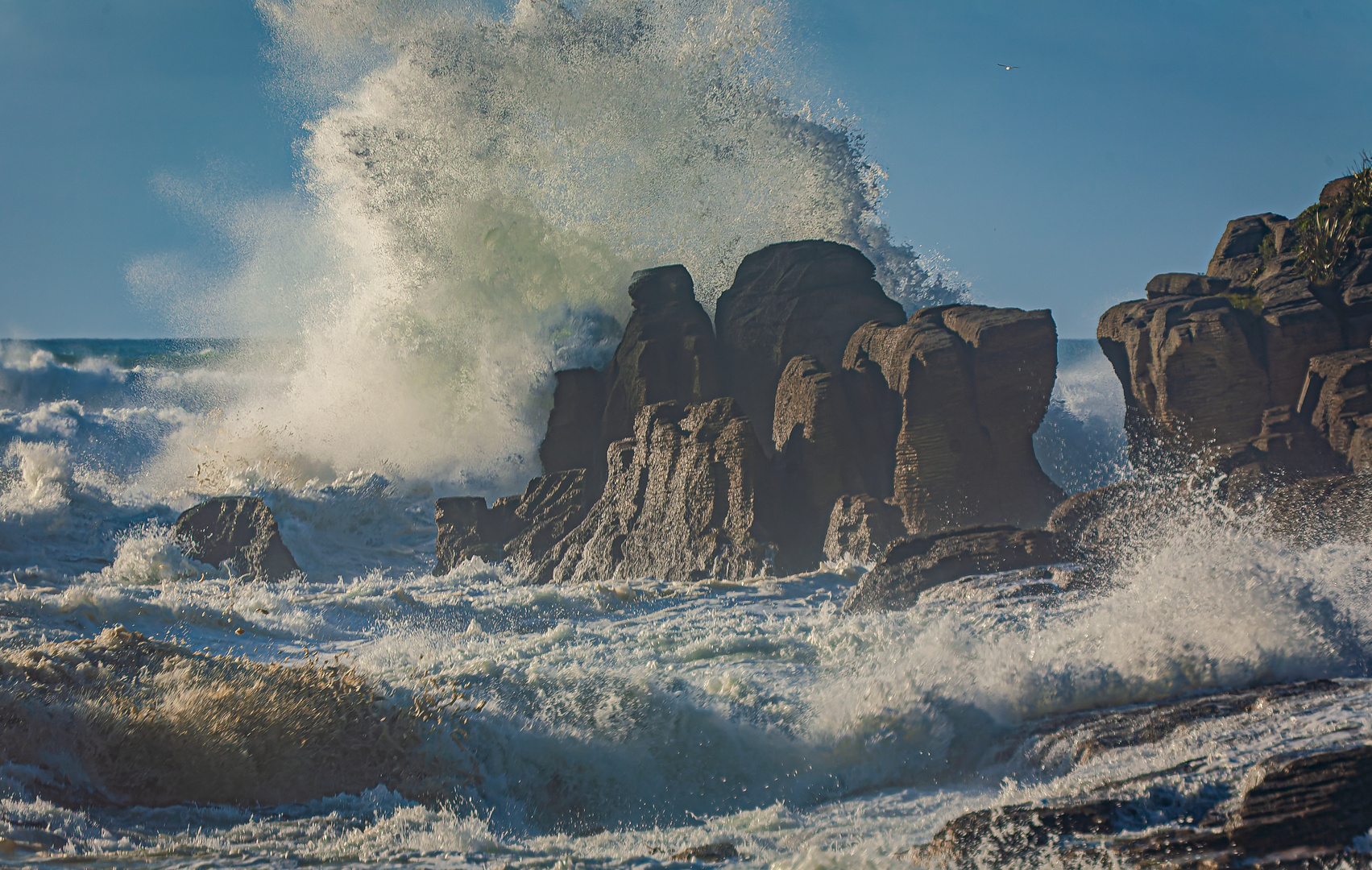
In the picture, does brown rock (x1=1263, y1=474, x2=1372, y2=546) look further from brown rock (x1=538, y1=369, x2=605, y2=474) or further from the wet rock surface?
brown rock (x1=538, y1=369, x2=605, y2=474)

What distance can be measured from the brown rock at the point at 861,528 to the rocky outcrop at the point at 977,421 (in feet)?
1.23

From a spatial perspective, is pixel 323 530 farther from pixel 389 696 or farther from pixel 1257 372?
pixel 1257 372

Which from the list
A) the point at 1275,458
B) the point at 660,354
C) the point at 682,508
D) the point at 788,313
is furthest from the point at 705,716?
the point at 660,354

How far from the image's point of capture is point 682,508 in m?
19.0

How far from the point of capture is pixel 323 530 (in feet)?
82.3

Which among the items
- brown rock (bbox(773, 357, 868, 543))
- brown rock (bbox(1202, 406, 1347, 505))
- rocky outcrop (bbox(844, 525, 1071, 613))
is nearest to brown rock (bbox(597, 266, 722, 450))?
brown rock (bbox(773, 357, 868, 543))

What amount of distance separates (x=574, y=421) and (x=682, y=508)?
6.40m

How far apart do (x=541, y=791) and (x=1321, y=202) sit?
60.5 ft

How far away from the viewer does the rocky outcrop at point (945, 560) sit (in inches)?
522

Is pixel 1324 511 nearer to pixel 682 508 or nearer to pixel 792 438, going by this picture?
pixel 792 438

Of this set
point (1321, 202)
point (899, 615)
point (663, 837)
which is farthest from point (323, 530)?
point (1321, 202)

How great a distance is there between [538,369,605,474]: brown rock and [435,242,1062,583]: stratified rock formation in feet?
3.58

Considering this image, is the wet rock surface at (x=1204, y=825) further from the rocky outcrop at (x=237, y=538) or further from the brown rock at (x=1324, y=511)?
the rocky outcrop at (x=237, y=538)

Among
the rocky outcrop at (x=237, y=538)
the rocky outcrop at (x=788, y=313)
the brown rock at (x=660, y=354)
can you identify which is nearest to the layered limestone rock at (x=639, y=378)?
the brown rock at (x=660, y=354)
